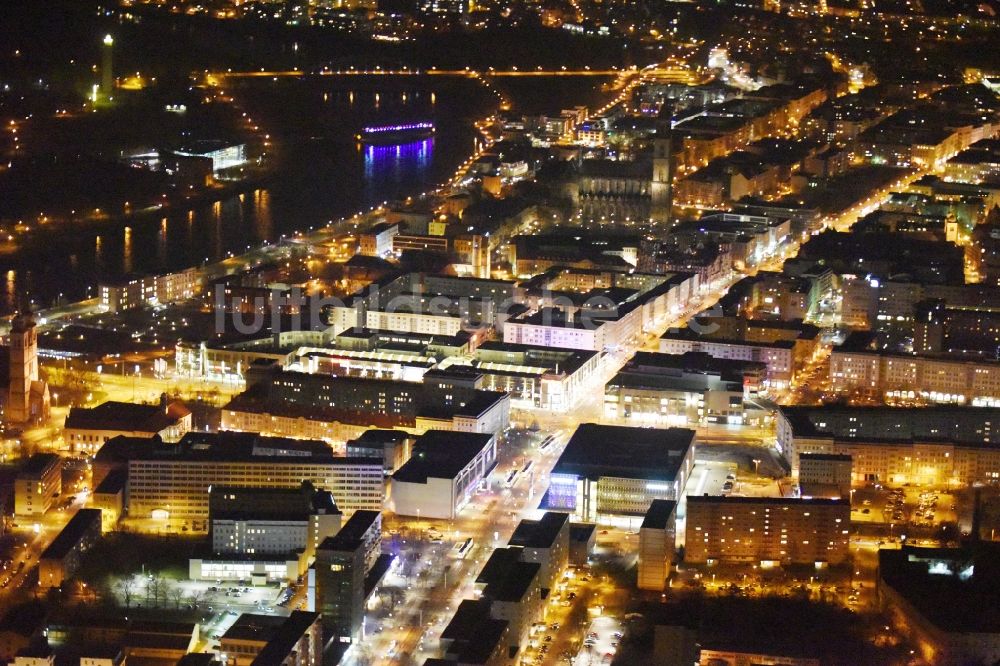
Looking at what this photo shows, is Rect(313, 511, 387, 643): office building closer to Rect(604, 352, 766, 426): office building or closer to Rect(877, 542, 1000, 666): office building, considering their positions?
Rect(877, 542, 1000, 666): office building

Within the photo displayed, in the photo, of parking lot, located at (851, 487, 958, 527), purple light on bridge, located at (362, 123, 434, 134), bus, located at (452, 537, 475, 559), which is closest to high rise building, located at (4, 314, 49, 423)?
bus, located at (452, 537, 475, 559)

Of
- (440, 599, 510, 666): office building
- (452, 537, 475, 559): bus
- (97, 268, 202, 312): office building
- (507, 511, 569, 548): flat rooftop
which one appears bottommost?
(452, 537, 475, 559): bus

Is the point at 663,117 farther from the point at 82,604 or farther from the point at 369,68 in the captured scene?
the point at 82,604

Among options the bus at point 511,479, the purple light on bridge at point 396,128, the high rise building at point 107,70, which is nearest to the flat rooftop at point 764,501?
the bus at point 511,479

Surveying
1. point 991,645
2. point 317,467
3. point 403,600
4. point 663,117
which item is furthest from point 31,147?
point 991,645

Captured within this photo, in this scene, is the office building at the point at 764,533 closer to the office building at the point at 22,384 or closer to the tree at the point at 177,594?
the tree at the point at 177,594

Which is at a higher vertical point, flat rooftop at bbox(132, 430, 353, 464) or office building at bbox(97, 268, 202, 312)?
Answer: office building at bbox(97, 268, 202, 312)
